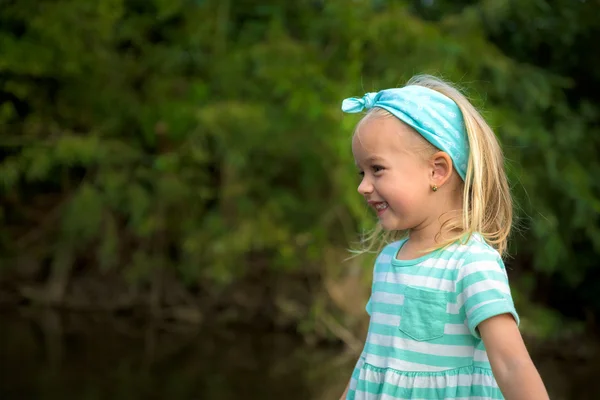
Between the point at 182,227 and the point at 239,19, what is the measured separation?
5.14 ft

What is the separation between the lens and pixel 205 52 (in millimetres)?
6020

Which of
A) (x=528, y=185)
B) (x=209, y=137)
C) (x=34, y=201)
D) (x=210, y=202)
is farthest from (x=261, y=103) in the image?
(x=34, y=201)

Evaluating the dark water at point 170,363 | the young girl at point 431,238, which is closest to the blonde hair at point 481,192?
the young girl at point 431,238

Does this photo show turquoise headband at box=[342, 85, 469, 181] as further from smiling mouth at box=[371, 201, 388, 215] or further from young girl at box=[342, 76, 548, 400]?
smiling mouth at box=[371, 201, 388, 215]

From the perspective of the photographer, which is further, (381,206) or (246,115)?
(246,115)

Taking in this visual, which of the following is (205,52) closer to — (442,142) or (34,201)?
(34,201)

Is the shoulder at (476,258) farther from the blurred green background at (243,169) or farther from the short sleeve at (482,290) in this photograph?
the blurred green background at (243,169)

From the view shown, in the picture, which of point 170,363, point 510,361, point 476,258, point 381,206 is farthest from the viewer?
point 170,363

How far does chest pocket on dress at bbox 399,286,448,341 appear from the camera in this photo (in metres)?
1.29

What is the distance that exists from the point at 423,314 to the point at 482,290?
4.8 inches

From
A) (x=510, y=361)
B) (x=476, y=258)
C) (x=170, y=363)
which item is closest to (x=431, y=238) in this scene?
(x=476, y=258)

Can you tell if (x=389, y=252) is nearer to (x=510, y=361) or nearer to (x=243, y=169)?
(x=510, y=361)

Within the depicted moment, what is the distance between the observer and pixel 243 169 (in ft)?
18.8

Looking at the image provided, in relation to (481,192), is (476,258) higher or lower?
lower
